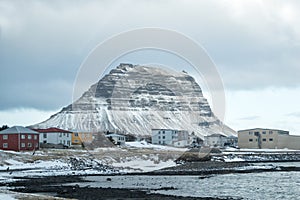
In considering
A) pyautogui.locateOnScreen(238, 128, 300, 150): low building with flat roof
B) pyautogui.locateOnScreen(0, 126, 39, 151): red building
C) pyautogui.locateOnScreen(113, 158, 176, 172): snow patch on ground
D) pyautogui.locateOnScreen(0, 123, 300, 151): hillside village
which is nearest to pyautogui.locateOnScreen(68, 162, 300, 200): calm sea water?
pyautogui.locateOnScreen(113, 158, 176, 172): snow patch on ground

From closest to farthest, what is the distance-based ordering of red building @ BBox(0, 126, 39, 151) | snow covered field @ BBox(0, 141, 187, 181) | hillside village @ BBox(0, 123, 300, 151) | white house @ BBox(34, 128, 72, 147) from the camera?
snow covered field @ BBox(0, 141, 187, 181) → red building @ BBox(0, 126, 39, 151) → hillside village @ BBox(0, 123, 300, 151) → white house @ BBox(34, 128, 72, 147)

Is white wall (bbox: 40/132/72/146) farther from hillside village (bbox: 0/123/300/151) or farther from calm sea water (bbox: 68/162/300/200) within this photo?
calm sea water (bbox: 68/162/300/200)

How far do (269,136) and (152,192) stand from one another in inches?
4656

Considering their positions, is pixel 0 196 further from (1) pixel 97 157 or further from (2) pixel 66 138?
(2) pixel 66 138

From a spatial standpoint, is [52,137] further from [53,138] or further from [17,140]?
[17,140]

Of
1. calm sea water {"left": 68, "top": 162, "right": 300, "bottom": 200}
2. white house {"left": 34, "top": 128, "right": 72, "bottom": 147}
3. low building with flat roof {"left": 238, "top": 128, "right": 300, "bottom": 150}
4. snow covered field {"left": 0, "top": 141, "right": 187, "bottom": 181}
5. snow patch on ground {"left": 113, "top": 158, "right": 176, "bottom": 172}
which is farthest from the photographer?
low building with flat roof {"left": 238, "top": 128, "right": 300, "bottom": 150}

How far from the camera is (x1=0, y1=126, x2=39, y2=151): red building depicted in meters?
81.8

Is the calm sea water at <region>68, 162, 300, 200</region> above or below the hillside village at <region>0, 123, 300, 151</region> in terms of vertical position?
below

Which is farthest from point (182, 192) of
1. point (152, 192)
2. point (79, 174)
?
point (79, 174)

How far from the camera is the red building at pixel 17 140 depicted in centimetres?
8175

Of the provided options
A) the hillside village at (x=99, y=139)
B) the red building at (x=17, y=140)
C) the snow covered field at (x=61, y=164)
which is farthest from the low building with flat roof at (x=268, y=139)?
the red building at (x=17, y=140)

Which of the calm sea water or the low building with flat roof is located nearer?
the calm sea water

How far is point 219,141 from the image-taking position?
197125mm

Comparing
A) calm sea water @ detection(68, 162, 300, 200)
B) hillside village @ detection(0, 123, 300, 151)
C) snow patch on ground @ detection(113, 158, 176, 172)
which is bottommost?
snow patch on ground @ detection(113, 158, 176, 172)
